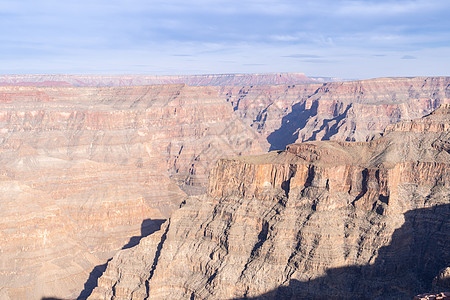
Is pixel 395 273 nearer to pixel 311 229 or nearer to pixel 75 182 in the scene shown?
pixel 311 229

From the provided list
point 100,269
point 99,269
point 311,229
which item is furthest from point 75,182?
point 311,229

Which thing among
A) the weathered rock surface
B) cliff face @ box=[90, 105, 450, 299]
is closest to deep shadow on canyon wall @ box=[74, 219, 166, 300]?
the weathered rock surface

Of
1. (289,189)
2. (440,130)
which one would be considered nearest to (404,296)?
(289,189)

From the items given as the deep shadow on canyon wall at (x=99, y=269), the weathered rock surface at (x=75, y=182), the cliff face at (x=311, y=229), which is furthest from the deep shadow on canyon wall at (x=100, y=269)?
the cliff face at (x=311, y=229)

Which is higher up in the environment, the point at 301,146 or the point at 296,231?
the point at 301,146

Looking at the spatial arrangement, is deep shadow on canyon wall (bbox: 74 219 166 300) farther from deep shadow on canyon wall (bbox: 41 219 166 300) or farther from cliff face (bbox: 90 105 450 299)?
cliff face (bbox: 90 105 450 299)

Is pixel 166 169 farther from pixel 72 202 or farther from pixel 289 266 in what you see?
pixel 289 266

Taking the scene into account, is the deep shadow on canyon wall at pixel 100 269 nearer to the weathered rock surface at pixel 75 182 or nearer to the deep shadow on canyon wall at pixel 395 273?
the weathered rock surface at pixel 75 182
